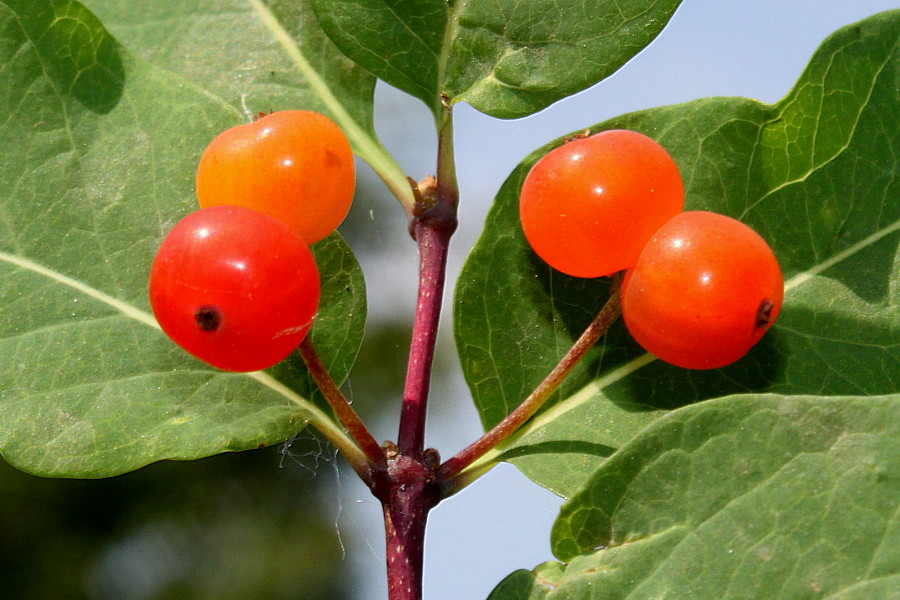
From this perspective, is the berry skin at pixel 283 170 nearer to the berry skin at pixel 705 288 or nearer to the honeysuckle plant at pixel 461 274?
the honeysuckle plant at pixel 461 274

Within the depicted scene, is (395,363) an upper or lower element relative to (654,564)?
lower

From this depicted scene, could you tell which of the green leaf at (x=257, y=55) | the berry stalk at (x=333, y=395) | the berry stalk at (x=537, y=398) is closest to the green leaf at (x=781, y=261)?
the berry stalk at (x=537, y=398)

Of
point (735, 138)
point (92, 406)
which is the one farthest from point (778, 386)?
point (92, 406)

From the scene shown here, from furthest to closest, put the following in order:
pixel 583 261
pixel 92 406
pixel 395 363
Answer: pixel 395 363 → pixel 92 406 → pixel 583 261

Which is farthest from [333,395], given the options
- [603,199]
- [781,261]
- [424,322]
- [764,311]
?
[781,261]

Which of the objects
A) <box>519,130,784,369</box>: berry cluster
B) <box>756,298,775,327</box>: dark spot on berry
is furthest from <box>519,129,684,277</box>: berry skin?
<box>756,298,775,327</box>: dark spot on berry

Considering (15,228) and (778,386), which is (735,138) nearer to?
(778,386)

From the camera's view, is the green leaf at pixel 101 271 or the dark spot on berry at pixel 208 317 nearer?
the dark spot on berry at pixel 208 317
